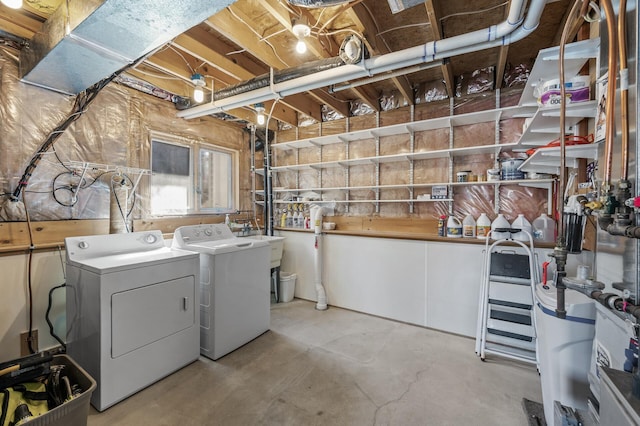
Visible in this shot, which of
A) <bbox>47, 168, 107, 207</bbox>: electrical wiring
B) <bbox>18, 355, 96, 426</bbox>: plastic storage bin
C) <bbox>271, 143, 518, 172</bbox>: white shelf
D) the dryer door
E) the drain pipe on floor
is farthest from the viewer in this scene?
the drain pipe on floor

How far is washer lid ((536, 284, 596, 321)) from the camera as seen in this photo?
128cm

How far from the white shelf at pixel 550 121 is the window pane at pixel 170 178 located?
3428 mm

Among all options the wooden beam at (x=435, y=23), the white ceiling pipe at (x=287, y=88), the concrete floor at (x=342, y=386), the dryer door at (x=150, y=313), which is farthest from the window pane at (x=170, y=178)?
the wooden beam at (x=435, y=23)

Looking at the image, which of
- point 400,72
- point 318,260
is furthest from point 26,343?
point 400,72

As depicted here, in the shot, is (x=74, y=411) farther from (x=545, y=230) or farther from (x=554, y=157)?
(x=545, y=230)

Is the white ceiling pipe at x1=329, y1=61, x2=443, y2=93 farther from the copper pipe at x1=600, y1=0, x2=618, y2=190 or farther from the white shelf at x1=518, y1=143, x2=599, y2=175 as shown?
the copper pipe at x1=600, y1=0, x2=618, y2=190

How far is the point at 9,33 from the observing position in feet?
6.35

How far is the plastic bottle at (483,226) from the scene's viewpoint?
2654 millimetres

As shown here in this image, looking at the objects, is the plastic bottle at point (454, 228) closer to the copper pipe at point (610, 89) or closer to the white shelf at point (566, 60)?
the white shelf at point (566, 60)

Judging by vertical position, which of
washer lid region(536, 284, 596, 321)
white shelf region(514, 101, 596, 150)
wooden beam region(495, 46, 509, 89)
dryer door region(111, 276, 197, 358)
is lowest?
dryer door region(111, 276, 197, 358)

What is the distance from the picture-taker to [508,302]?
88.8 inches

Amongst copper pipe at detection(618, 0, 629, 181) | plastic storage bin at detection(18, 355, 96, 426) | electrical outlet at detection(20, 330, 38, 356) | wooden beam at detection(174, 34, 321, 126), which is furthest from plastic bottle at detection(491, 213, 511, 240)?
electrical outlet at detection(20, 330, 38, 356)

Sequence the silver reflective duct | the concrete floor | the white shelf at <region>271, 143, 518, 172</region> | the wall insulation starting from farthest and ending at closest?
the white shelf at <region>271, 143, 518, 172</region> < the wall insulation < the concrete floor < the silver reflective duct

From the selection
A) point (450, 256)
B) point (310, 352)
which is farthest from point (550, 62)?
point (310, 352)
